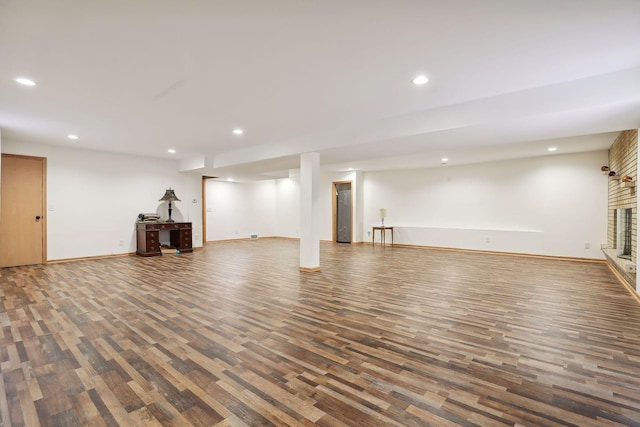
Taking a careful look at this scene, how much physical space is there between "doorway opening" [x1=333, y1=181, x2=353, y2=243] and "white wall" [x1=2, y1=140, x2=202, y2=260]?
5.30 m

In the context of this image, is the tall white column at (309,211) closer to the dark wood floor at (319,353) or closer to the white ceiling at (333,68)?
the white ceiling at (333,68)

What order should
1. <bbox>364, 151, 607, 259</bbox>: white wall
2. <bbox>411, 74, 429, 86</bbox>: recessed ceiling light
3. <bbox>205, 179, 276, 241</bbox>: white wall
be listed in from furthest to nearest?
1. <bbox>205, 179, 276, 241</bbox>: white wall
2. <bbox>364, 151, 607, 259</bbox>: white wall
3. <bbox>411, 74, 429, 86</bbox>: recessed ceiling light

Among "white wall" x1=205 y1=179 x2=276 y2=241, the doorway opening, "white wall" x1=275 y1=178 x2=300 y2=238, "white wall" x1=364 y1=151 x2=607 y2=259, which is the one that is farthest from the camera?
"white wall" x1=275 y1=178 x2=300 y2=238

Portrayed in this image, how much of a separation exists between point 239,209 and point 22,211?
6.43 metres

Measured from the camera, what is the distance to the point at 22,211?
255 inches

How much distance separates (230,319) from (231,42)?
2.64 metres

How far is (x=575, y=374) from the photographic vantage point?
2162 millimetres

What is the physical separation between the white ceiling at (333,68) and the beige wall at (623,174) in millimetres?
517

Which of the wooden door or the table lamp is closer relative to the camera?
the wooden door

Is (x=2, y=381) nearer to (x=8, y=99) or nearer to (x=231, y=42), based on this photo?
(x=231, y=42)

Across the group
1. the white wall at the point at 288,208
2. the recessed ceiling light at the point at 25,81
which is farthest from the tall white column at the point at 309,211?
the white wall at the point at 288,208

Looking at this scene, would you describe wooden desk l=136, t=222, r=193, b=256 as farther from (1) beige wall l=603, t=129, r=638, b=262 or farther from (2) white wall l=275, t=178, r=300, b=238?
(1) beige wall l=603, t=129, r=638, b=262

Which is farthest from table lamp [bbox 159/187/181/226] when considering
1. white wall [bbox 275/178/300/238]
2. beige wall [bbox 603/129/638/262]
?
beige wall [bbox 603/129/638/262]

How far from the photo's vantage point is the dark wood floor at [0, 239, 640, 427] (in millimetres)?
1764
